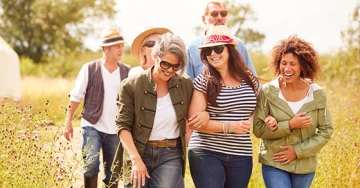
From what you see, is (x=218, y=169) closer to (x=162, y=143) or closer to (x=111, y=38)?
(x=162, y=143)

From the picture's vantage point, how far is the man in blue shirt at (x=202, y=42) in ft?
18.3

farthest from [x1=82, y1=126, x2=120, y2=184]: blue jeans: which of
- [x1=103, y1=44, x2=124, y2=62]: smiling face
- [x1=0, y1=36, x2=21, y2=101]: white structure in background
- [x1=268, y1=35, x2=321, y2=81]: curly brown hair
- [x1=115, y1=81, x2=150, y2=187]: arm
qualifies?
[x1=0, y1=36, x2=21, y2=101]: white structure in background

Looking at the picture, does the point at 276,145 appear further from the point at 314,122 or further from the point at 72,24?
the point at 72,24

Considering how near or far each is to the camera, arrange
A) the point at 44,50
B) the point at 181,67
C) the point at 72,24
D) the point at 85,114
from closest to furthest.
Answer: the point at 181,67 → the point at 85,114 → the point at 72,24 → the point at 44,50

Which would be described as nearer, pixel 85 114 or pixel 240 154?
pixel 240 154

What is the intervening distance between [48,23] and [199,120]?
33.5 m

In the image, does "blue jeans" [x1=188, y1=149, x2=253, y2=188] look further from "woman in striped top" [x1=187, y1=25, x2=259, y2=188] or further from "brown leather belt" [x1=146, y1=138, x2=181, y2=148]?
"brown leather belt" [x1=146, y1=138, x2=181, y2=148]

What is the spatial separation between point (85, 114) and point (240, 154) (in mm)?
2268

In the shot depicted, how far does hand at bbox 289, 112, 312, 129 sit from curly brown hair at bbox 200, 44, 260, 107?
1.17 feet

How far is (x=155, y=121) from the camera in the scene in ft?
14.0

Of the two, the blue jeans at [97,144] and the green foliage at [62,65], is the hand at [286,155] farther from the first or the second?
the green foliage at [62,65]

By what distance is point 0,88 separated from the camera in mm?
17359

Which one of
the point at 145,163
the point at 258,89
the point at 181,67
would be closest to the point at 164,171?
the point at 145,163

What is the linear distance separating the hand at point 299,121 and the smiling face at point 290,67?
29 cm
